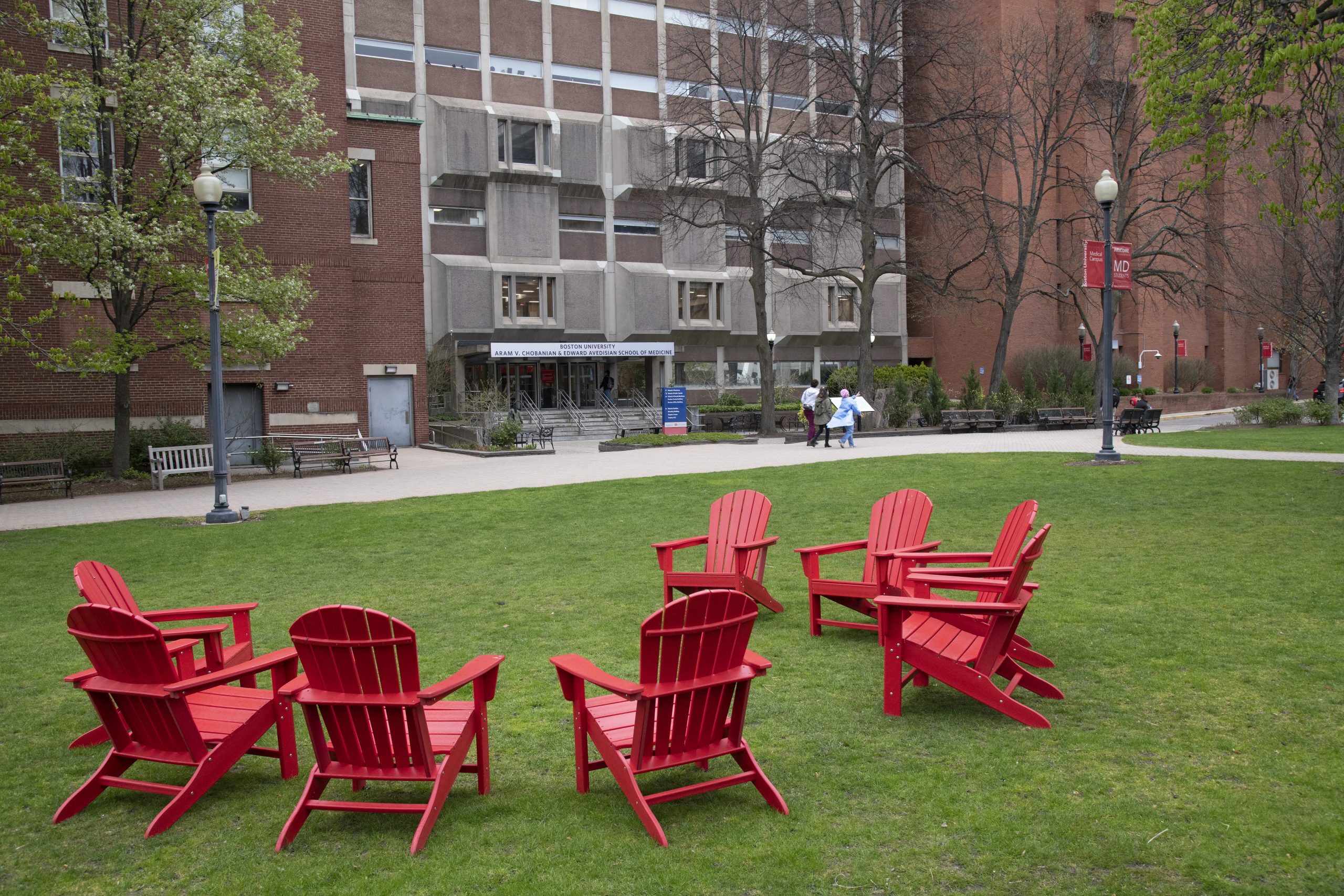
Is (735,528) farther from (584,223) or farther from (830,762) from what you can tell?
(584,223)

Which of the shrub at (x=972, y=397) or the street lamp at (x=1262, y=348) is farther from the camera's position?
the street lamp at (x=1262, y=348)

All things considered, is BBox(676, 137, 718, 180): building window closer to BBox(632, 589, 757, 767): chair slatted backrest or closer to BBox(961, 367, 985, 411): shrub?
BBox(961, 367, 985, 411): shrub

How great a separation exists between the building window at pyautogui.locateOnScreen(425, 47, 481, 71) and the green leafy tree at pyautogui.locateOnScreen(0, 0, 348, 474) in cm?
2217

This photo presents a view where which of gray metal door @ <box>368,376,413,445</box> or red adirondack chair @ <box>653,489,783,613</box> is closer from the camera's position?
red adirondack chair @ <box>653,489,783,613</box>

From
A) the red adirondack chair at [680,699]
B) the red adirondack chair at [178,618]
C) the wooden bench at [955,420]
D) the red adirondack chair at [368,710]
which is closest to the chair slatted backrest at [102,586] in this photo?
the red adirondack chair at [178,618]

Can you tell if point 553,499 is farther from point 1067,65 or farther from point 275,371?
point 1067,65

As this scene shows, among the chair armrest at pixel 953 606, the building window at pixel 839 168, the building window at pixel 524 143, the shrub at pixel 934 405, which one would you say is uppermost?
the building window at pixel 524 143

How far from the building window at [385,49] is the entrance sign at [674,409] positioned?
71.6ft

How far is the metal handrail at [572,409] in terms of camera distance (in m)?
41.8

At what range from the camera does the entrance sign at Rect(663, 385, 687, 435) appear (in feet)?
106

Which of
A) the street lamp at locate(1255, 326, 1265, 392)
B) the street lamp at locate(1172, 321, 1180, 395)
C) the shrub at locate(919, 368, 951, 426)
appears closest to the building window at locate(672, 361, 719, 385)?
the shrub at locate(919, 368, 951, 426)

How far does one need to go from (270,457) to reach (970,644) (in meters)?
20.1

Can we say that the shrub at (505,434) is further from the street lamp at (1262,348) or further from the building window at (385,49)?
the street lamp at (1262,348)

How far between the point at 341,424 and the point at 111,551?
16.4 m
